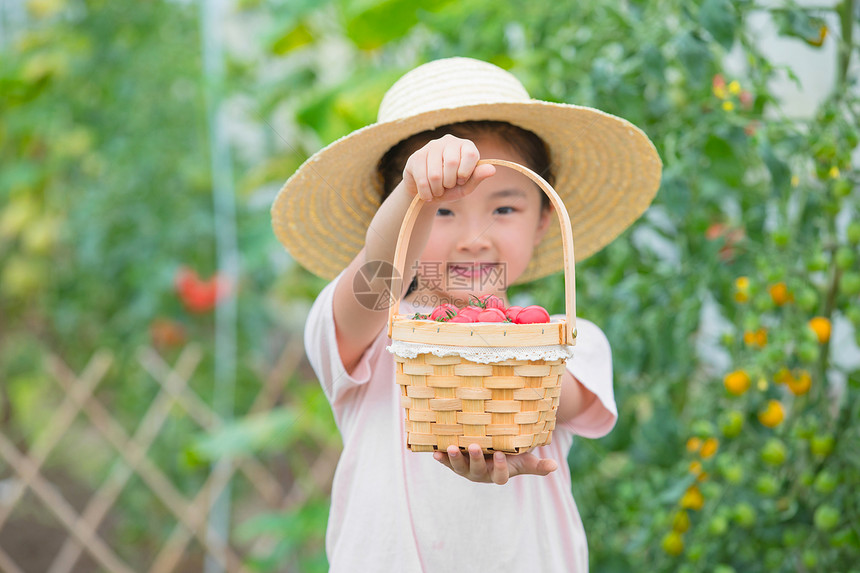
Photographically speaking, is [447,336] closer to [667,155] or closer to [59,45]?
[667,155]

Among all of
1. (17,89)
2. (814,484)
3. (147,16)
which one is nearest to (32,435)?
(17,89)

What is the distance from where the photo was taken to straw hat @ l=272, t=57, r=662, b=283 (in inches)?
32.0

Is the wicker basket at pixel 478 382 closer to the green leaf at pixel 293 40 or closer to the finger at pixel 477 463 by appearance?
the finger at pixel 477 463

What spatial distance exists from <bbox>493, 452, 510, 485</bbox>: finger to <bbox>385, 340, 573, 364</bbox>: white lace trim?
9cm

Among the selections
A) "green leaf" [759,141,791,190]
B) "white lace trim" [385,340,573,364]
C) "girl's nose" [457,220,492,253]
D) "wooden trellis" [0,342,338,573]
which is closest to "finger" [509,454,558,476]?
"white lace trim" [385,340,573,364]

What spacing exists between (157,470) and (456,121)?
2097mm

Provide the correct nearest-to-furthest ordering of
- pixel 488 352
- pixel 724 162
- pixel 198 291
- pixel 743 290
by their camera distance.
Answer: pixel 488 352, pixel 743 290, pixel 724 162, pixel 198 291

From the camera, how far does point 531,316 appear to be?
69 centimetres

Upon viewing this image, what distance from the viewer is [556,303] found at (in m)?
1.35

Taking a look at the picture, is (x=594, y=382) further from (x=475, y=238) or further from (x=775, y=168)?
(x=775, y=168)

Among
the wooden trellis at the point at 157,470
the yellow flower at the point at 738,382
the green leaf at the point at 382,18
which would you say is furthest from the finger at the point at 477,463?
the wooden trellis at the point at 157,470

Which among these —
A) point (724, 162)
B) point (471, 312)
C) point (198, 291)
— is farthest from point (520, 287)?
point (198, 291)

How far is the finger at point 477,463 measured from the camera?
68 cm

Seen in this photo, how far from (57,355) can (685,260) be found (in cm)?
253
